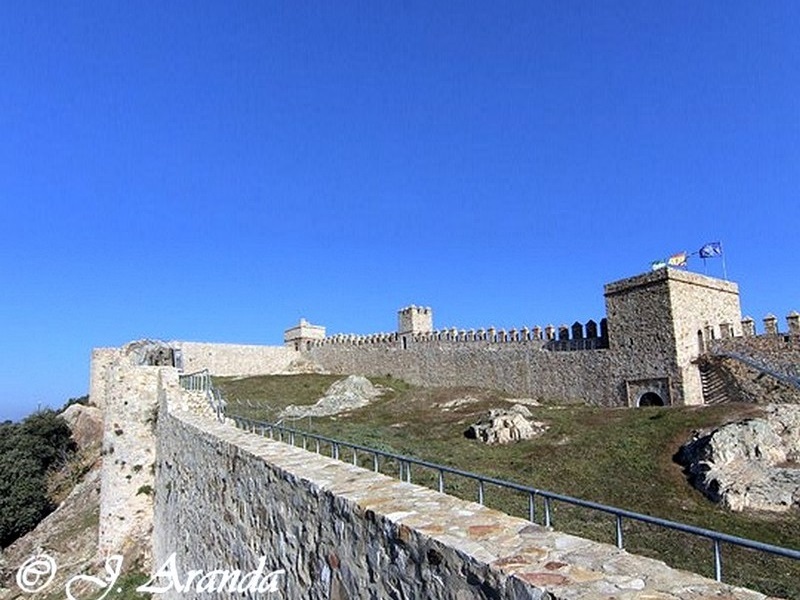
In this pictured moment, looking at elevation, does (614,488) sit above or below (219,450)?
below

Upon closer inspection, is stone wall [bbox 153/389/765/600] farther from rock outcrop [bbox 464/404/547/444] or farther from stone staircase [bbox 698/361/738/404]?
stone staircase [bbox 698/361/738/404]

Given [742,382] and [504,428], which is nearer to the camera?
[504,428]

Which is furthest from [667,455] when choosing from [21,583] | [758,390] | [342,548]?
[21,583]

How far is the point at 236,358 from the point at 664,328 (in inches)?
1524

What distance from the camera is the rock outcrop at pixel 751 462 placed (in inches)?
533

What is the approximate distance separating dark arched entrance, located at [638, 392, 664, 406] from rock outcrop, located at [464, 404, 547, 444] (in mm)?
8663

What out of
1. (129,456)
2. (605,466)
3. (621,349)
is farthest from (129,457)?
(621,349)

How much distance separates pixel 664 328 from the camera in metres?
26.9

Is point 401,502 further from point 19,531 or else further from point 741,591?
point 19,531

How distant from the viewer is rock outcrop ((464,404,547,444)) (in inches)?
803

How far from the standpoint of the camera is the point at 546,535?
3445mm

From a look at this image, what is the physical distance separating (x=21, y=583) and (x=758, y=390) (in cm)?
2880

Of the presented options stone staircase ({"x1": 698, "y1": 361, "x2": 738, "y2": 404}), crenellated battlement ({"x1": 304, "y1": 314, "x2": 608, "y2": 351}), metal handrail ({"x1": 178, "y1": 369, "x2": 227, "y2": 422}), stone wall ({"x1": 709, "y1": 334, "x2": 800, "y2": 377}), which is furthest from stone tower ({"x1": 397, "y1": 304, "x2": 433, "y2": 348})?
metal handrail ({"x1": 178, "y1": 369, "x2": 227, "y2": 422})

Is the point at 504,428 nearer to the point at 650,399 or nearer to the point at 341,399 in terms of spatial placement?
the point at 650,399
